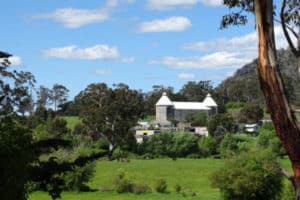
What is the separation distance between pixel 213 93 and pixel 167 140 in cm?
6462

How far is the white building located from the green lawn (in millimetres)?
56489

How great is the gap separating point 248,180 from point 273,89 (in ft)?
77.3

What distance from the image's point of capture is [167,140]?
72.1m

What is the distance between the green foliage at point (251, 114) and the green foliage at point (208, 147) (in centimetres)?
2935

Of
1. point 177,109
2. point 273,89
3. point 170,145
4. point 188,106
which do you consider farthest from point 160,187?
point 188,106

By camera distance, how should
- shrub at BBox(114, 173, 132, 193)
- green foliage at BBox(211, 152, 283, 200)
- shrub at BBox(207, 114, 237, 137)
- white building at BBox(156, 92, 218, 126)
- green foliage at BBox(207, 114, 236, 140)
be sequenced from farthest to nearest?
1. white building at BBox(156, 92, 218, 126)
2. shrub at BBox(207, 114, 237, 137)
3. green foliage at BBox(207, 114, 236, 140)
4. shrub at BBox(114, 173, 132, 193)
5. green foliage at BBox(211, 152, 283, 200)

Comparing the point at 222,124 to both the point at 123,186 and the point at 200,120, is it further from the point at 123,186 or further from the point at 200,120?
the point at 123,186

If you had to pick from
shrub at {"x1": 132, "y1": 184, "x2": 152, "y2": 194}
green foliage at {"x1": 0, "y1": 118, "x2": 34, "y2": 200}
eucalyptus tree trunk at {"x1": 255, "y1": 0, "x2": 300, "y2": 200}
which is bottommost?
shrub at {"x1": 132, "y1": 184, "x2": 152, "y2": 194}

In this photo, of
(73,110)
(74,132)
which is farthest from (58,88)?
(74,132)

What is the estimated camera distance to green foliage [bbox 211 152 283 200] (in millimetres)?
32656

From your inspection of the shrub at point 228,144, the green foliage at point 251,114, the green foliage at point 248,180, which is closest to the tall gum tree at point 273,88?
the green foliage at point 248,180

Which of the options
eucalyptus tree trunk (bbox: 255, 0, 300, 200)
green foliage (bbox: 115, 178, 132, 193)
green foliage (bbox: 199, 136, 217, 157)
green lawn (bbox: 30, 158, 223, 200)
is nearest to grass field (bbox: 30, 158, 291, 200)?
green lawn (bbox: 30, 158, 223, 200)

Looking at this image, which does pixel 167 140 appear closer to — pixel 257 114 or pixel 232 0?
pixel 257 114

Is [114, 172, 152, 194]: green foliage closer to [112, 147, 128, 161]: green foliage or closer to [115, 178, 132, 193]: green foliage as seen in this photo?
[115, 178, 132, 193]: green foliage
